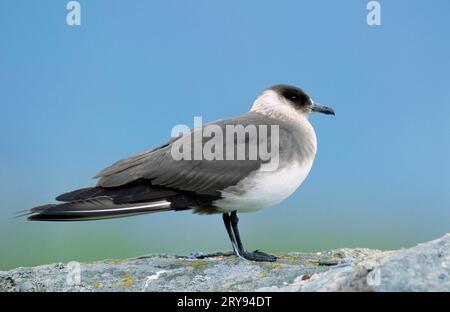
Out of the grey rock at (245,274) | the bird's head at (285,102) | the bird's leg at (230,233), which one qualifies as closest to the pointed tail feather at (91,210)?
the grey rock at (245,274)

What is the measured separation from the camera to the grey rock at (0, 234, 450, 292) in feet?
15.7

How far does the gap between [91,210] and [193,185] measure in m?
1.06

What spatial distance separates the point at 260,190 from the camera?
6844mm

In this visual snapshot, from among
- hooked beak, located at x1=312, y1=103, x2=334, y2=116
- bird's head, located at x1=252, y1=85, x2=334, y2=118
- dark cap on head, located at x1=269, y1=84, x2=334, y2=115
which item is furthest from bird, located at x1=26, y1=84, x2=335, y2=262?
hooked beak, located at x1=312, y1=103, x2=334, y2=116

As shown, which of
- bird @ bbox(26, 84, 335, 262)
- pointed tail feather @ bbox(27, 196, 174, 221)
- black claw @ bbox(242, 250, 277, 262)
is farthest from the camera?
black claw @ bbox(242, 250, 277, 262)

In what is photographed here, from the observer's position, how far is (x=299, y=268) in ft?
21.8

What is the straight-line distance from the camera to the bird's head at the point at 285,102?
8125mm

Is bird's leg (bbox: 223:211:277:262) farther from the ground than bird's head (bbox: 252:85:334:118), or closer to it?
closer to it

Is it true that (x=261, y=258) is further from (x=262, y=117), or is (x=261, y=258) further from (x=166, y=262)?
(x=262, y=117)

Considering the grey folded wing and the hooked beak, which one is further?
the hooked beak

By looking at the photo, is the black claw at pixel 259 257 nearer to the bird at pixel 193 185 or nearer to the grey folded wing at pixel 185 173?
the bird at pixel 193 185

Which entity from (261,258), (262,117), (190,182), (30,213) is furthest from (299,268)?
(30,213)

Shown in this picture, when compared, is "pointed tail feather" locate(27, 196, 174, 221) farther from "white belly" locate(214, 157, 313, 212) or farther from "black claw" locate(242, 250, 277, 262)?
"black claw" locate(242, 250, 277, 262)
